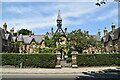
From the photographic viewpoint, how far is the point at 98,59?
822 inches

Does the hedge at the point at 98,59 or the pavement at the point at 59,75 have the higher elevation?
the hedge at the point at 98,59

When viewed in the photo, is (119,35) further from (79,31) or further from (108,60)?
(108,60)

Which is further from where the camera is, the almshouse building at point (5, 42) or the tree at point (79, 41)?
the almshouse building at point (5, 42)

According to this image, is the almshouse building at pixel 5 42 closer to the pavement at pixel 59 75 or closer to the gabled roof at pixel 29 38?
the gabled roof at pixel 29 38

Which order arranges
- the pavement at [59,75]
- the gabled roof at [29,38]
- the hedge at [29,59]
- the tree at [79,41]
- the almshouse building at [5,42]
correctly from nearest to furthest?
the pavement at [59,75]
the hedge at [29,59]
the tree at [79,41]
the almshouse building at [5,42]
the gabled roof at [29,38]

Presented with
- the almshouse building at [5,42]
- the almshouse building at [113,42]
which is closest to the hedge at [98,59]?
the almshouse building at [113,42]

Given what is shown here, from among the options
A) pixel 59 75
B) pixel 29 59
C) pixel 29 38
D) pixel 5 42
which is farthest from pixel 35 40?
pixel 59 75

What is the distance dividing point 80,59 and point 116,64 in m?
6.20

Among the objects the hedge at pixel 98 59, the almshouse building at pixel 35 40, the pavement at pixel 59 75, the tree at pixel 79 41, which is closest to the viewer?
the pavement at pixel 59 75

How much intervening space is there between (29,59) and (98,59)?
35.8 ft

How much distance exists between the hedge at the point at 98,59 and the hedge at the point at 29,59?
444 centimetres

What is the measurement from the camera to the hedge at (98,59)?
20.5 metres

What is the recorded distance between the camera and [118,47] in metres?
39.5

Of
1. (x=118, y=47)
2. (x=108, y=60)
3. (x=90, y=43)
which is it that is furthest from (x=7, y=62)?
(x=118, y=47)
